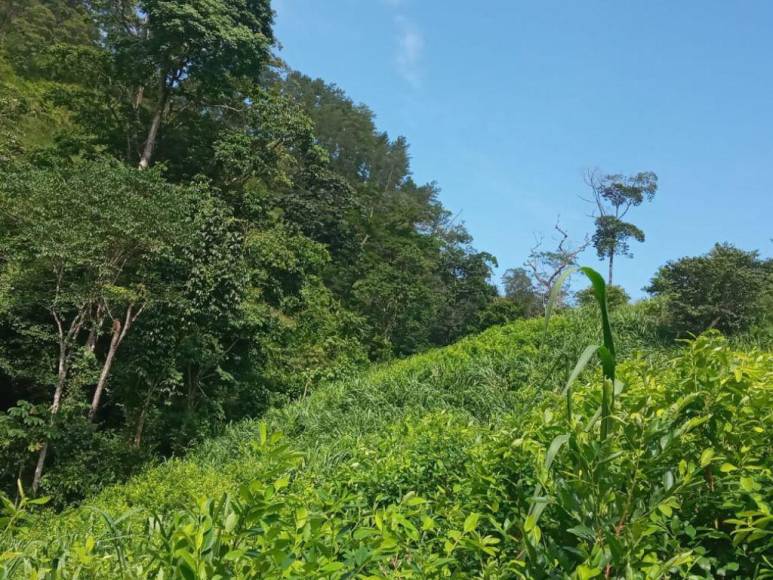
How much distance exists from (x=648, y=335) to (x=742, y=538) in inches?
321

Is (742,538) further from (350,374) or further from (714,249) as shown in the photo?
(350,374)

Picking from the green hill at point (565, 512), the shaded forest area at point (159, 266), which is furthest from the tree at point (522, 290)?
the green hill at point (565, 512)

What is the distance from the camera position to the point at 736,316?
8133 millimetres

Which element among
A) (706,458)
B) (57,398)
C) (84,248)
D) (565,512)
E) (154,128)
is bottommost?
(57,398)

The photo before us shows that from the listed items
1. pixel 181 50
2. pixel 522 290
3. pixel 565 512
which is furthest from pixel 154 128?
pixel 522 290

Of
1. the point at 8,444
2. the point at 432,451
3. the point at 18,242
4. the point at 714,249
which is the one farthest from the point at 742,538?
the point at 18,242

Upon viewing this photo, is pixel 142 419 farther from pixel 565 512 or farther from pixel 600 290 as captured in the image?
pixel 600 290

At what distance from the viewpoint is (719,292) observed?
8195 millimetres

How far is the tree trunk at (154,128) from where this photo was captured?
1319 cm

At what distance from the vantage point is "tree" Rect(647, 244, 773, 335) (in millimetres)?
8133

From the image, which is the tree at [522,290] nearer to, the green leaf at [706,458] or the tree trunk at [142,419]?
the tree trunk at [142,419]

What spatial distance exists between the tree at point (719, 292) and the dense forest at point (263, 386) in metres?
0.03

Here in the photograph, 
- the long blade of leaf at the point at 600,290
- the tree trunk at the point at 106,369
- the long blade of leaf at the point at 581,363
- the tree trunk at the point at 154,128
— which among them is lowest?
the tree trunk at the point at 106,369

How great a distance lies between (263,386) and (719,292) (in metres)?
9.42
